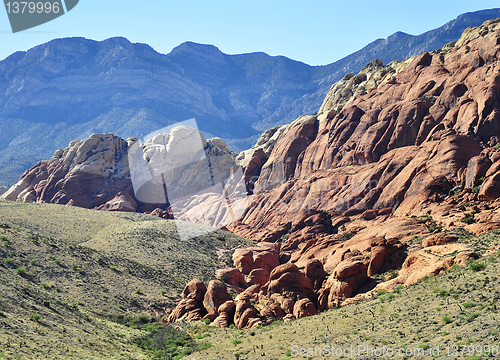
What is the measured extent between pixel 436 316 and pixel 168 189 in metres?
91.4

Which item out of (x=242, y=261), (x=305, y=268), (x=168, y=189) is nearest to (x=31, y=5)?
(x=305, y=268)

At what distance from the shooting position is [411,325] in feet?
97.4

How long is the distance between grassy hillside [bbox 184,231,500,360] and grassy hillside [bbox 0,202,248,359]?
9.67m

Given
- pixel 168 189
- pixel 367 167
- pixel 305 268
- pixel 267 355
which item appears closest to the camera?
pixel 267 355

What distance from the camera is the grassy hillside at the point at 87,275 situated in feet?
110

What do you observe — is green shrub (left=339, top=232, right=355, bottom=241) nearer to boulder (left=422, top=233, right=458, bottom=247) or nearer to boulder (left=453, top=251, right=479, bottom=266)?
boulder (left=422, top=233, right=458, bottom=247)

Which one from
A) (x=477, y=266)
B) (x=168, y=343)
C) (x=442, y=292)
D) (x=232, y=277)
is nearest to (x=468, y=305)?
A: (x=442, y=292)

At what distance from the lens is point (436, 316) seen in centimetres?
2955

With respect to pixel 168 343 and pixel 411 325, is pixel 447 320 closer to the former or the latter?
pixel 411 325

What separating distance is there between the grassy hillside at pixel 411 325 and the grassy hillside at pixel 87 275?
9671 mm

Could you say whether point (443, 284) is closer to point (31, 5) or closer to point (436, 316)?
point (436, 316)

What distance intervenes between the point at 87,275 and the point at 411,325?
3746 centimetres

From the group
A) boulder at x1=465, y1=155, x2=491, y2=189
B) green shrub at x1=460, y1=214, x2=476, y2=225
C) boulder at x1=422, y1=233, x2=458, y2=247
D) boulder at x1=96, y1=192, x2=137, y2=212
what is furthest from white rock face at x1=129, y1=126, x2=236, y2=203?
boulder at x1=422, y1=233, x2=458, y2=247

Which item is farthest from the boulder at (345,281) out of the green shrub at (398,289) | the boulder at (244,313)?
the boulder at (244,313)
